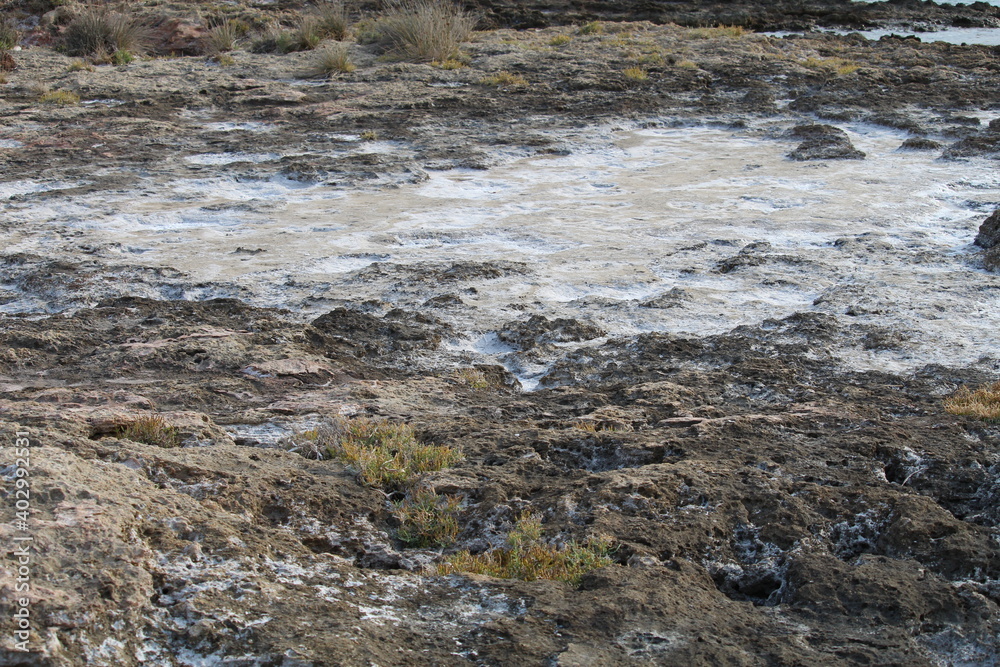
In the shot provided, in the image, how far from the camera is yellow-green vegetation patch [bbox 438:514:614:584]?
10.1 feet

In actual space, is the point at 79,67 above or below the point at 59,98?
above

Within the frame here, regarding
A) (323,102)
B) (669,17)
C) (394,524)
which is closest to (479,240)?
(394,524)

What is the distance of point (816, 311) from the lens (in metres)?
6.10

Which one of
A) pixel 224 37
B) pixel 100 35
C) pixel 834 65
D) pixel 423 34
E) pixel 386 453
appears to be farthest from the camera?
pixel 224 37

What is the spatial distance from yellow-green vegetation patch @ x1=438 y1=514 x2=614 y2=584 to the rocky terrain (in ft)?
0.17

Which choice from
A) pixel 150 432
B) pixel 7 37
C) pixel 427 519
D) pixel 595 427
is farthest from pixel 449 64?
pixel 427 519

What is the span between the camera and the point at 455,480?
12.1ft

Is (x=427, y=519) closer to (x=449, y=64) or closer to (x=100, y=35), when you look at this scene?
(x=449, y=64)

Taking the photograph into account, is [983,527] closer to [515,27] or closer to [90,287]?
[90,287]

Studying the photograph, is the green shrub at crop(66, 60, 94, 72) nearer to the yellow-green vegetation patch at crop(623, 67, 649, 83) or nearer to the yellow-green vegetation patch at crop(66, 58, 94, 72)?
the yellow-green vegetation patch at crop(66, 58, 94, 72)

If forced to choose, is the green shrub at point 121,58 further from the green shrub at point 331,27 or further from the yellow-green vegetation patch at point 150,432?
the yellow-green vegetation patch at point 150,432

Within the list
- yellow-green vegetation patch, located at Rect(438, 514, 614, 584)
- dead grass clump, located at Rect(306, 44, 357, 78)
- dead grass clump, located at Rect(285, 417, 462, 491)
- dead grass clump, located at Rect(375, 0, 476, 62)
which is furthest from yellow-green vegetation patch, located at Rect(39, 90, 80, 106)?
yellow-green vegetation patch, located at Rect(438, 514, 614, 584)

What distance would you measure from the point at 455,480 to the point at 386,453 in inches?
12.4

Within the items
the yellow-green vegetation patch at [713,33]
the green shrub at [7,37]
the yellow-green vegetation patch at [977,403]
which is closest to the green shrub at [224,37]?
the green shrub at [7,37]
